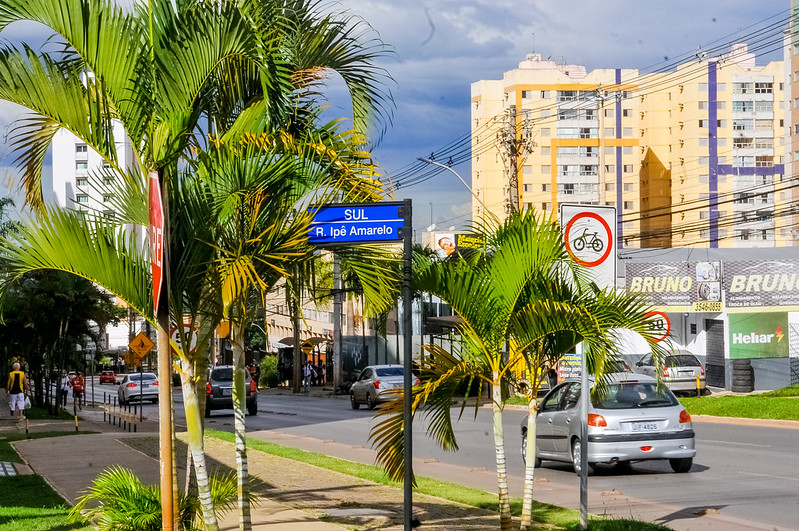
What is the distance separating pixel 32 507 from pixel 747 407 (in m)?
19.9

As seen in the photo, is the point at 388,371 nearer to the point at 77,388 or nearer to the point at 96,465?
the point at 77,388

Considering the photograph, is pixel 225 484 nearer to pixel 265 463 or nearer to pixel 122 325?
pixel 265 463

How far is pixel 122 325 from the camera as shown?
132m

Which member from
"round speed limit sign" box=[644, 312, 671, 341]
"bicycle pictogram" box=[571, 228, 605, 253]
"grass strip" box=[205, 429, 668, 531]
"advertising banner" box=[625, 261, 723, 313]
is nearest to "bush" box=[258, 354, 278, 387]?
"advertising banner" box=[625, 261, 723, 313]

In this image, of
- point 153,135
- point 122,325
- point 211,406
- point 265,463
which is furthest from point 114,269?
point 122,325

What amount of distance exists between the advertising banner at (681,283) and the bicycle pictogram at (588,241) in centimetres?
3234

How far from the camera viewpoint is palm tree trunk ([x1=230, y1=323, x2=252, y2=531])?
25.9ft

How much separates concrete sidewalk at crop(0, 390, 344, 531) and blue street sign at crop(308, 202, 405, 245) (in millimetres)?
3350

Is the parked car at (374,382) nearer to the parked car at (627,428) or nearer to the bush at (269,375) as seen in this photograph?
the parked car at (627,428)

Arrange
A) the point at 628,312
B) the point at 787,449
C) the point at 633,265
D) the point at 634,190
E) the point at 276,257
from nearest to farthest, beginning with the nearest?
1. the point at 276,257
2. the point at 628,312
3. the point at 787,449
4. the point at 633,265
5. the point at 634,190

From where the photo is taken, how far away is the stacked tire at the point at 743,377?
36.9 metres

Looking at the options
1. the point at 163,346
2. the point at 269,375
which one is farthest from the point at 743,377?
the point at 269,375

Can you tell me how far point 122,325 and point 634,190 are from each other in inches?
2680

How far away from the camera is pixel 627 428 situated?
1456 cm
